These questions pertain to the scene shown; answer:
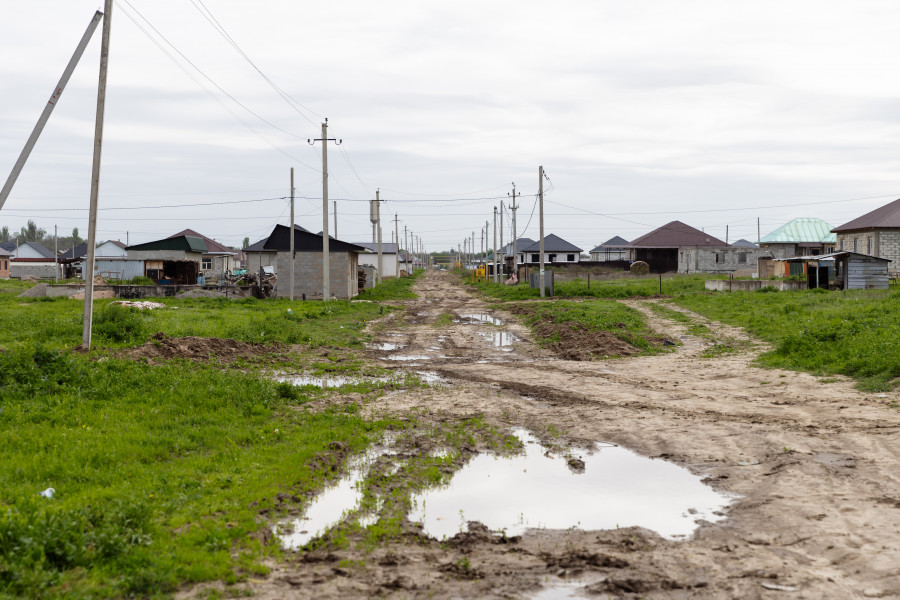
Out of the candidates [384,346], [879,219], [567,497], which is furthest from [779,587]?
[879,219]

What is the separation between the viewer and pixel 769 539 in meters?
6.20

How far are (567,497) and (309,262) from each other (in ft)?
112

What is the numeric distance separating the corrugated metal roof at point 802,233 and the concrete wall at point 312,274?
1958 inches

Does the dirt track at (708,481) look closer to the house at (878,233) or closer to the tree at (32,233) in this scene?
the house at (878,233)

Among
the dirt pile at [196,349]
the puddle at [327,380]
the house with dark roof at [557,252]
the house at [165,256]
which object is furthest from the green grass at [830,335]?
the house with dark roof at [557,252]

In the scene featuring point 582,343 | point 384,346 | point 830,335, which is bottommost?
point 384,346

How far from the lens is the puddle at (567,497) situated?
22.4 ft

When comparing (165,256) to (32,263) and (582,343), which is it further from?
(32,263)

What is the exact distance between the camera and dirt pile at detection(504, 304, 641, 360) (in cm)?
1957

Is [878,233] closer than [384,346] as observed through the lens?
No

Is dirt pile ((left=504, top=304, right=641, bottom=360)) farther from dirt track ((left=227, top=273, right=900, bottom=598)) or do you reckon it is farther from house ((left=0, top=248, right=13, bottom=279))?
house ((left=0, top=248, right=13, bottom=279))

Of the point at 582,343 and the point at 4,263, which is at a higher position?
the point at 4,263

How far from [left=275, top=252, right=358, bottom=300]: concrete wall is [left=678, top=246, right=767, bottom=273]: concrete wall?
144 ft

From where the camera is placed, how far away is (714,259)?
75.3m
